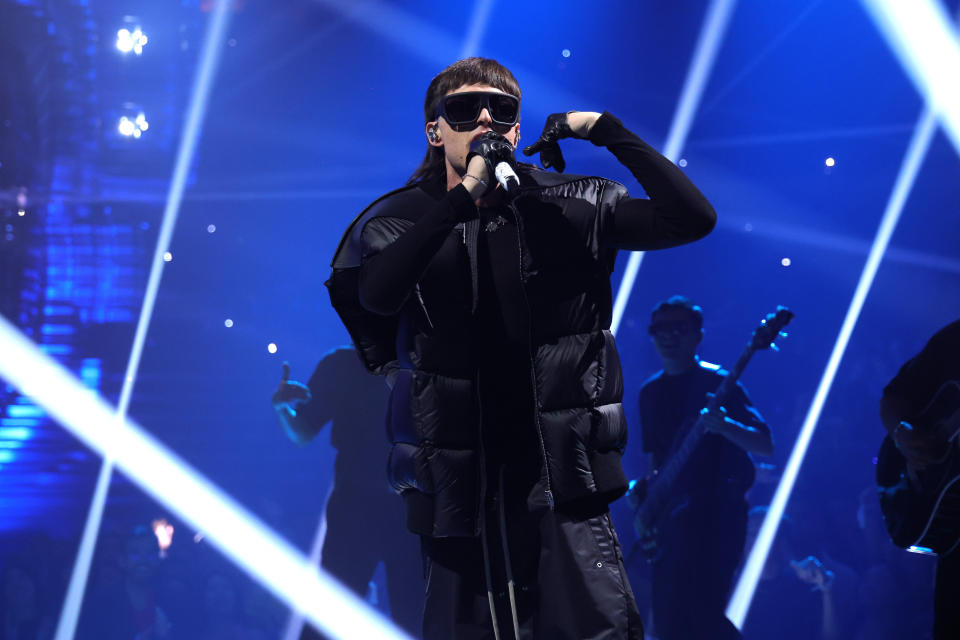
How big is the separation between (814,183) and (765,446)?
4.67 meters

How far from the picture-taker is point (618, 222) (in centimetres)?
174

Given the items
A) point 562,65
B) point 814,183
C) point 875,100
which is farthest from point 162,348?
point 875,100

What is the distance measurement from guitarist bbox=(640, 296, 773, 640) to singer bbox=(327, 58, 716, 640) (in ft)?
9.18

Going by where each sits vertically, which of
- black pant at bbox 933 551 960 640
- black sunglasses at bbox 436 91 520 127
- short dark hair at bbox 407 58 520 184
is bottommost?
black pant at bbox 933 551 960 640

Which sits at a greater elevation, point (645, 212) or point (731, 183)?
point (731, 183)

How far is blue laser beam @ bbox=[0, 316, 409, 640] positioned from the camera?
6.00 meters

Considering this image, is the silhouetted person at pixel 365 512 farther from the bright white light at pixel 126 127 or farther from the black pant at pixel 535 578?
the bright white light at pixel 126 127

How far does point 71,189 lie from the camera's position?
282 inches

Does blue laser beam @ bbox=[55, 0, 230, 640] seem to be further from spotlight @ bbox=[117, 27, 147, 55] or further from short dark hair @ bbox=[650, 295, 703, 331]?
short dark hair @ bbox=[650, 295, 703, 331]

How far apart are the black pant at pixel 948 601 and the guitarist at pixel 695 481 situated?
1.68 m

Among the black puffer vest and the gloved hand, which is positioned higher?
the gloved hand

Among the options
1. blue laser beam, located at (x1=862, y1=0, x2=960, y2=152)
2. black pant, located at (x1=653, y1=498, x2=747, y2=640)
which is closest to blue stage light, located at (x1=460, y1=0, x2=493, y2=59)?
blue laser beam, located at (x1=862, y1=0, x2=960, y2=152)

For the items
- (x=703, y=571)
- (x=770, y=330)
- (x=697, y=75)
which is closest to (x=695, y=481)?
(x=703, y=571)

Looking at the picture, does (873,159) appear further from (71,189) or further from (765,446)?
(71,189)
